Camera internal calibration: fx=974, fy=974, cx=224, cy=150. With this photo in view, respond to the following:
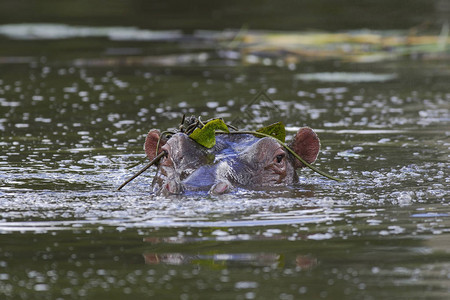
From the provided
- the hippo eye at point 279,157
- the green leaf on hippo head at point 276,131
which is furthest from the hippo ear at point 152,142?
the hippo eye at point 279,157

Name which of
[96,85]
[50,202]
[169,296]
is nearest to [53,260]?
[169,296]

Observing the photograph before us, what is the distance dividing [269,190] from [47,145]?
3.43 metres

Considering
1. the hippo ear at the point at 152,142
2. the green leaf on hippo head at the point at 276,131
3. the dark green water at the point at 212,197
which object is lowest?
the dark green water at the point at 212,197

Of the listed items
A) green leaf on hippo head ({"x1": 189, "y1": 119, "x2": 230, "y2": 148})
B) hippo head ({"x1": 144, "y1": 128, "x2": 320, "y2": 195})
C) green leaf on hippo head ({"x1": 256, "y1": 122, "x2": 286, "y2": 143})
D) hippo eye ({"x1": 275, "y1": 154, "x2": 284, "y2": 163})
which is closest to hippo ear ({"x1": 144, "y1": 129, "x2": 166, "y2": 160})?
hippo head ({"x1": 144, "y1": 128, "x2": 320, "y2": 195})

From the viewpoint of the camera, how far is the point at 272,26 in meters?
20.8

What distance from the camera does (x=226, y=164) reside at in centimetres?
688

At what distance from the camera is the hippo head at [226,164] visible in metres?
6.66

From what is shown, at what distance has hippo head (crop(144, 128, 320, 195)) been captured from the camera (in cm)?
666

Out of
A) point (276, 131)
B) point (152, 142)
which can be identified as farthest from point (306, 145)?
point (152, 142)

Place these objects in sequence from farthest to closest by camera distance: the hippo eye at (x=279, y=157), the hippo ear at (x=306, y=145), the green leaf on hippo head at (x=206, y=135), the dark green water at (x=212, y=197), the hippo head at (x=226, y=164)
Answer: the hippo ear at (x=306, y=145) < the hippo eye at (x=279, y=157) < the green leaf on hippo head at (x=206, y=135) < the hippo head at (x=226, y=164) < the dark green water at (x=212, y=197)

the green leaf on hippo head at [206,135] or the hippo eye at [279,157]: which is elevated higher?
the green leaf on hippo head at [206,135]

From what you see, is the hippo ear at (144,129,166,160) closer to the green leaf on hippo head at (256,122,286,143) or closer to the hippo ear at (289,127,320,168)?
the green leaf on hippo head at (256,122,286,143)

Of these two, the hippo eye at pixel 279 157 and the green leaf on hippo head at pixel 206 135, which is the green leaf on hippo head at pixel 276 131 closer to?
the hippo eye at pixel 279 157

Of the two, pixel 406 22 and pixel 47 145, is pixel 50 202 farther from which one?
pixel 406 22
